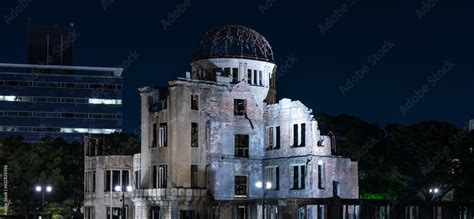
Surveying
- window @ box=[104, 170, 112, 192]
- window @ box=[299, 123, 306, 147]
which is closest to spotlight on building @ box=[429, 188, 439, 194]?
window @ box=[299, 123, 306, 147]

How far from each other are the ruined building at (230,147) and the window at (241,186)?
3.5 inches

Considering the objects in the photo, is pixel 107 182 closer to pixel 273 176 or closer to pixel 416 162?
pixel 273 176

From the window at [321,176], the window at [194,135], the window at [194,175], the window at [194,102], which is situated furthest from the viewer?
the window at [194,102]

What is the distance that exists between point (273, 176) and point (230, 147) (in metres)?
4.52

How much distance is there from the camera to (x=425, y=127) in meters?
77.6

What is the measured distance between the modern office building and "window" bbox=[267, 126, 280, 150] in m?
128

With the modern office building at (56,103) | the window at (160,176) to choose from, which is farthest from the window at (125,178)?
the modern office building at (56,103)

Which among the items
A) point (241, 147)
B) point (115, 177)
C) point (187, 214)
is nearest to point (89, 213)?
point (115, 177)

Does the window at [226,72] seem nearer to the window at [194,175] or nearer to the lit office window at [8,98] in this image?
the window at [194,175]

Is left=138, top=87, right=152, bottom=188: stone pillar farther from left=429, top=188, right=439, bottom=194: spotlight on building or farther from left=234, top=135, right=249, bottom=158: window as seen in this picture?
left=429, top=188, right=439, bottom=194: spotlight on building

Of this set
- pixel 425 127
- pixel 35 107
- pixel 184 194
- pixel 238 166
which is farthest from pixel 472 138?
pixel 35 107

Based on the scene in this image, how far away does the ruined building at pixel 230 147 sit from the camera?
68438 millimetres

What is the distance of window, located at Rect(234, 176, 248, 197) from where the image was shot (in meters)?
72.4

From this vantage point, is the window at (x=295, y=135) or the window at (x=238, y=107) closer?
the window at (x=295, y=135)
